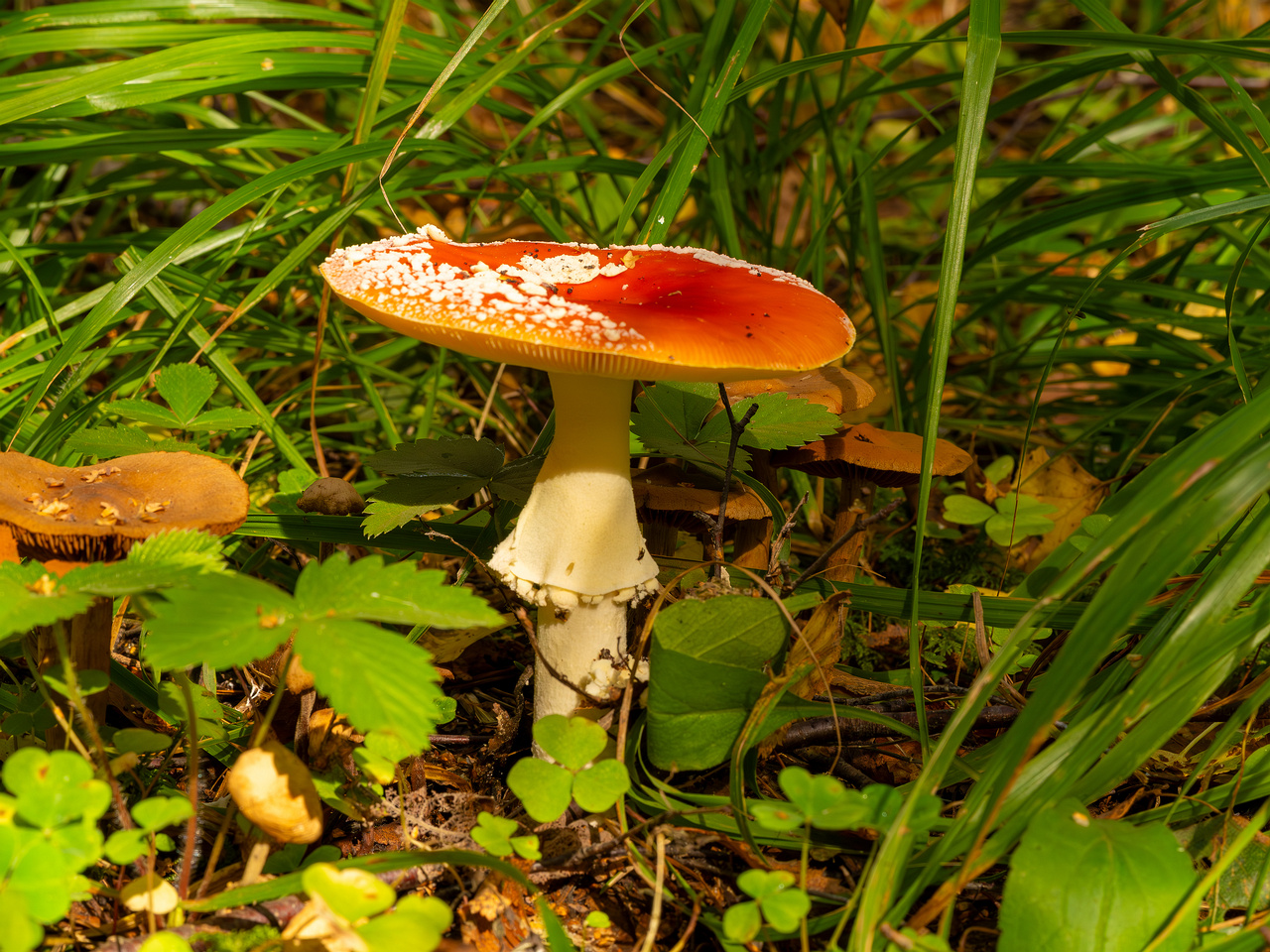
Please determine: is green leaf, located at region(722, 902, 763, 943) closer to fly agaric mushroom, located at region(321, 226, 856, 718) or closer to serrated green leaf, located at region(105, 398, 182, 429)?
fly agaric mushroom, located at region(321, 226, 856, 718)

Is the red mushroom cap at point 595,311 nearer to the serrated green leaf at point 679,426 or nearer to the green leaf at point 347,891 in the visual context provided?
the serrated green leaf at point 679,426

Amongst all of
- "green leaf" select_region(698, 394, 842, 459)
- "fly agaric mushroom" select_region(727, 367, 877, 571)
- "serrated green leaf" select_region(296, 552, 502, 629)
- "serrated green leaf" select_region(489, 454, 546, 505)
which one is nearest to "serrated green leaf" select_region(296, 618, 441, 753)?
"serrated green leaf" select_region(296, 552, 502, 629)

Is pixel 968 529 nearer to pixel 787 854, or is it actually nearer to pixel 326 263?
pixel 787 854

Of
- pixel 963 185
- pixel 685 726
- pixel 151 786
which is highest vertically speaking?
pixel 963 185

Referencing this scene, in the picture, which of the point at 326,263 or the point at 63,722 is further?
the point at 326,263

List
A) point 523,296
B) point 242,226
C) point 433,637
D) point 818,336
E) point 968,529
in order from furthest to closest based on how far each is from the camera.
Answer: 1. point 968,529
2. point 242,226
3. point 433,637
4. point 818,336
5. point 523,296

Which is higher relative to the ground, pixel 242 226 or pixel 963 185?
pixel 963 185

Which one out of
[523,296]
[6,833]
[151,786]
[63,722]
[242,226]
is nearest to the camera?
[6,833]

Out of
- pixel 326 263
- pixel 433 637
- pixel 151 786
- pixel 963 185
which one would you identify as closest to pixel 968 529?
pixel 963 185
